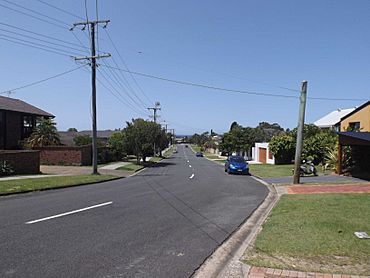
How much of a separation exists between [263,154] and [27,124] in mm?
30785

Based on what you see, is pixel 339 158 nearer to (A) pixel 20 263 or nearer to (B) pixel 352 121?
(B) pixel 352 121

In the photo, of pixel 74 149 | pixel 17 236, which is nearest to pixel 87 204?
pixel 17 236

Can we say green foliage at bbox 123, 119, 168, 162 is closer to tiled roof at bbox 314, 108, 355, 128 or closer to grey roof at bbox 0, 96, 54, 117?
grey roof at bbox 0, 96, 54, 117

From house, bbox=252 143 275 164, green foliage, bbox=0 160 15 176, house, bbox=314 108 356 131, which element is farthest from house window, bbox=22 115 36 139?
house, bbox=314 108 356 131

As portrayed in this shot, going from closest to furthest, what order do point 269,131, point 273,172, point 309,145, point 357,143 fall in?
point 357,143 → point 273,172 → point 309,145 → point 269,131

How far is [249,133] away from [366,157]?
4823 centimetres

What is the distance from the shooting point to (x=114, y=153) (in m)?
49.3

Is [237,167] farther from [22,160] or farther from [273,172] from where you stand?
[22,160]

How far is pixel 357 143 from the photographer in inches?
855

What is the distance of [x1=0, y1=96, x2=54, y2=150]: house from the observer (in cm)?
3944

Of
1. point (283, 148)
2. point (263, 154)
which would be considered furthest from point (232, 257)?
point (263, 154)

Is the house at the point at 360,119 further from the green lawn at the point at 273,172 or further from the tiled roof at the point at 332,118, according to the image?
the tiled roof at the point at 332,118

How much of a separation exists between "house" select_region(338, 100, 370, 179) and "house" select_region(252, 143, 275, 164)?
1380 centimetres

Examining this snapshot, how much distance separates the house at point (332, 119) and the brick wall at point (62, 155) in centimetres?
3089
